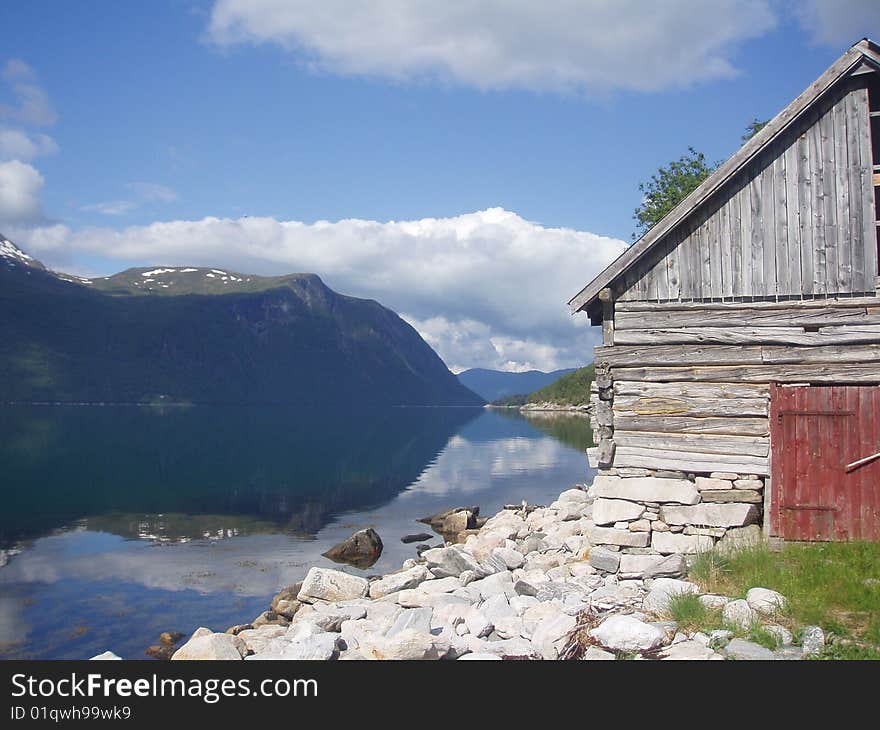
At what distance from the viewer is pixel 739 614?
9500 mm

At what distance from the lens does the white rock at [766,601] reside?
9648mm

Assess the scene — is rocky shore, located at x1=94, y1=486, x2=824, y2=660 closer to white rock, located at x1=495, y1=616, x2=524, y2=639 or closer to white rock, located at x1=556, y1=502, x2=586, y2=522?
white rock, located at x1=495, y1=616, x2=524, y2=639

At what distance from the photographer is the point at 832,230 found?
13.4 metres

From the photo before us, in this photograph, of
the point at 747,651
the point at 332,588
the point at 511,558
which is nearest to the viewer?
the point at 747,651

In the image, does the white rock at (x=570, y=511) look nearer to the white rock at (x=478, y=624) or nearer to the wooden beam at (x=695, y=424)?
the wooden beam at (x=695, y=424)

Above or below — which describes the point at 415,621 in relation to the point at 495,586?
above

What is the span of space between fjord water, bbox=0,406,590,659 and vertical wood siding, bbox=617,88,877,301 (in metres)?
12.5

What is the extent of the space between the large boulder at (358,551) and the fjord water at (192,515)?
1.35 feet

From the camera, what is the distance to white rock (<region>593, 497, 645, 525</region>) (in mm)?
13930

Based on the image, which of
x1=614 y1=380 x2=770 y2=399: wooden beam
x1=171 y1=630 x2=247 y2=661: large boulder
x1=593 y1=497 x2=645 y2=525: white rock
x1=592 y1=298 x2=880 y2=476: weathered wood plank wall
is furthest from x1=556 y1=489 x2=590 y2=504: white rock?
x1=171 y1=630 x2=247 y2=661: large boulder

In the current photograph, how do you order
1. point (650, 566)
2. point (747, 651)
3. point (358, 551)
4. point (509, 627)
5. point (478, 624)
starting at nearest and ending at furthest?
point (747, 651), point (509, 627), point (478, 624), point (650, 566), point (358, 551)

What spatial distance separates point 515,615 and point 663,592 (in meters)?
2.20

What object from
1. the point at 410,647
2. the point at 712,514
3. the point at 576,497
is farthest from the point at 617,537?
the point at 576,497

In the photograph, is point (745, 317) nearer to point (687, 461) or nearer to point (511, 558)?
point (687, 461)
